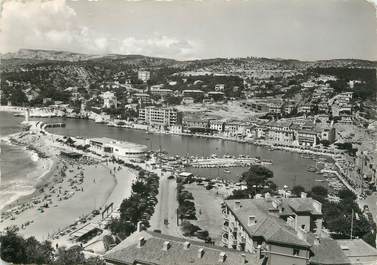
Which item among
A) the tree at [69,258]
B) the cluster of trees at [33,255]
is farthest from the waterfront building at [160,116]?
the tree at [69,258]

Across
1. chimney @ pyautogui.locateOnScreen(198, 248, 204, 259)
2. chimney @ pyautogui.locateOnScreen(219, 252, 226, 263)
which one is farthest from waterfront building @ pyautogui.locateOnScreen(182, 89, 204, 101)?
chimney @ pyautogui.locateOnScreen(219, 252, 226, 263)

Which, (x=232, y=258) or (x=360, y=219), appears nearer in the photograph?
(x=232, y=258)

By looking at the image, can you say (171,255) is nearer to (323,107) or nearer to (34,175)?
(34,175)

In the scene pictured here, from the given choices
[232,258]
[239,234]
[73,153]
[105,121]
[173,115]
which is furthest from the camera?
[105,121]

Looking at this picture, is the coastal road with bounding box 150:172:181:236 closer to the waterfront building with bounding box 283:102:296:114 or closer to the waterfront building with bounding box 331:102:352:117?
the waterfront building with bounding box 331:102:352:117

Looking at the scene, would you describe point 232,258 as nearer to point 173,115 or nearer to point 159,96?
point 159,96

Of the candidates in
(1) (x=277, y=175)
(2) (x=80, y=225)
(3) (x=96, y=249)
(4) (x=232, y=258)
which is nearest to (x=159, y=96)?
(1) (x=277, y=175)

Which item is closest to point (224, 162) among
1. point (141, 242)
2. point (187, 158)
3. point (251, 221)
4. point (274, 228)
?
point (187, 158)

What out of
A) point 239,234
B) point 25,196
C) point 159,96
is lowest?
point 25,196
